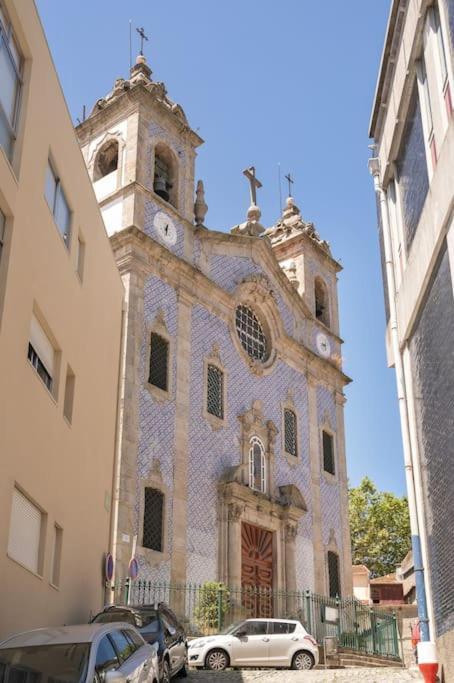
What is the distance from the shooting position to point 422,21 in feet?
38.2

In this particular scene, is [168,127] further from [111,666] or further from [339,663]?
[111,666]

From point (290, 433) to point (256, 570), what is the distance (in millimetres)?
5640

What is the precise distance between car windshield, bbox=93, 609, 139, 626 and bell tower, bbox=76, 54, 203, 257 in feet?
43.9

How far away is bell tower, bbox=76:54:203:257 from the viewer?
2602cm

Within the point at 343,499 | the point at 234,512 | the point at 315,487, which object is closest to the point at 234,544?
the point at 234,512

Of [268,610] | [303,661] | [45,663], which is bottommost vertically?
[45,663]

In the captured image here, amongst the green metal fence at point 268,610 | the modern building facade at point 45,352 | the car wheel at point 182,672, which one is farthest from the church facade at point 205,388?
the car wheel at point 182,672

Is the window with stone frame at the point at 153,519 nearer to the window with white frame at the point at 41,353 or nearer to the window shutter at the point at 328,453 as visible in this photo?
the window with white frame at the point at 41,353

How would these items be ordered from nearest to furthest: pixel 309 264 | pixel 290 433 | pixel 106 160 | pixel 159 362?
pixel 159 362, pixel 106 160, pixel 290 433, pixel 309 264

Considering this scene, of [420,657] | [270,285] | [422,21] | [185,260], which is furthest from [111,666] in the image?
[270,285]

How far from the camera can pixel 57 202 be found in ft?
50.9

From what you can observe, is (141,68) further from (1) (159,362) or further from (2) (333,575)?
(2) (333,575)

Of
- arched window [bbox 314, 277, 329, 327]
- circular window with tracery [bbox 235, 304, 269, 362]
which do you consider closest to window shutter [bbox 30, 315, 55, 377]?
circular window with tracery [bbox 235, 304, 269, 362]

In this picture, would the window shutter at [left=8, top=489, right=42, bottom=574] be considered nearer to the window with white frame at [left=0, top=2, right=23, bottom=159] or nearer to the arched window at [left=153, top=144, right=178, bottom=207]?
the window with white frame at [left=0, top=2, right=23, bottom=159]
